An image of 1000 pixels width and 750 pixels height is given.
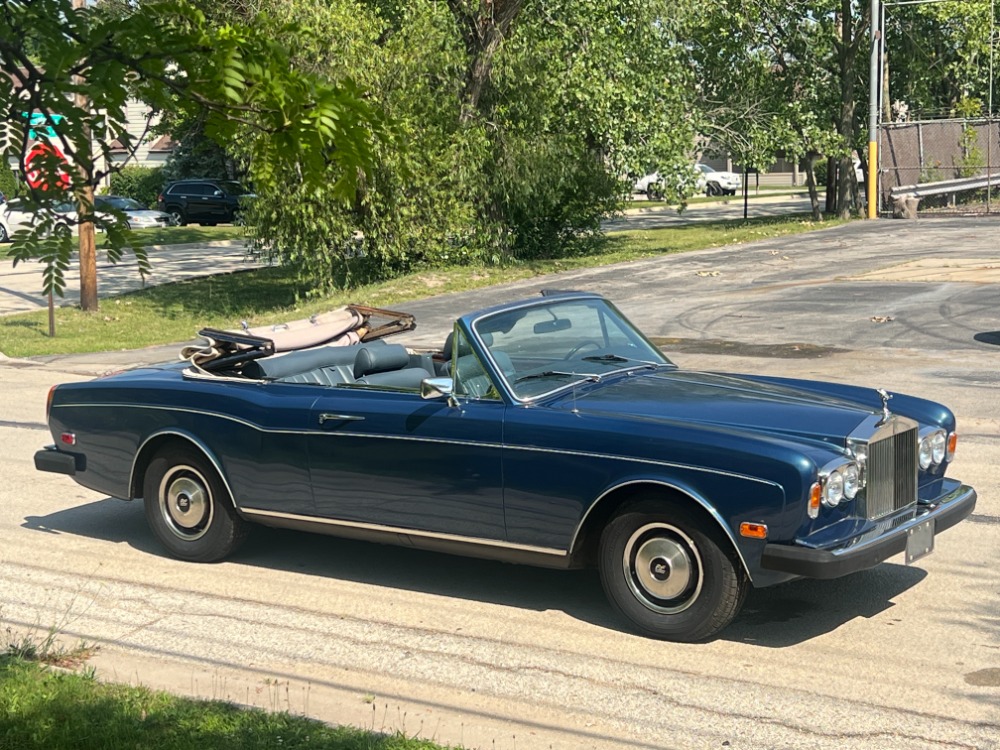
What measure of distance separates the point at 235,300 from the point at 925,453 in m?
21.7

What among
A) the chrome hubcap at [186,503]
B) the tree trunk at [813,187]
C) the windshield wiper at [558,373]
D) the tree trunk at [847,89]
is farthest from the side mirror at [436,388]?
the tree trunk at [847,89]

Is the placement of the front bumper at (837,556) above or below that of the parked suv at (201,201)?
below

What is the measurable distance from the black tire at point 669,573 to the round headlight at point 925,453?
1.20 metres

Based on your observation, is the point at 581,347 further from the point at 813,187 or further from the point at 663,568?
the point at 813,187

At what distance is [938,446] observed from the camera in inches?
254

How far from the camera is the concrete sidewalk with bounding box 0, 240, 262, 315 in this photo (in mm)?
26547

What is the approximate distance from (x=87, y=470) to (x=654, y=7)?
2304 cm

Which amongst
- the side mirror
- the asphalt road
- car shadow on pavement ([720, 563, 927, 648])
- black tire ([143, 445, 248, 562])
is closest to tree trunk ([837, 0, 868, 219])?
the asphalt road

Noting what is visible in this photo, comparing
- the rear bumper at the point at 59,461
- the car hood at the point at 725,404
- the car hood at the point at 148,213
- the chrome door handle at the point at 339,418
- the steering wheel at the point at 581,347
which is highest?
the car hood at the point at 148,213

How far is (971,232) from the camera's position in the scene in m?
27.1

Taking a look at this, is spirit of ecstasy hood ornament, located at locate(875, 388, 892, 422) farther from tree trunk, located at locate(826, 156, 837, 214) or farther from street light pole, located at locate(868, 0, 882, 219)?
tree trunk, located at locate(826, 156, 837, 214)

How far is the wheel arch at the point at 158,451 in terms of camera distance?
7.37 metres

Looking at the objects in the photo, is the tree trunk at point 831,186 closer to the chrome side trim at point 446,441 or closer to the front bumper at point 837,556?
the chrome side trim at point 446,441

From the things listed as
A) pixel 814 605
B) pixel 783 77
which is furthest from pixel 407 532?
pixel 783 77
